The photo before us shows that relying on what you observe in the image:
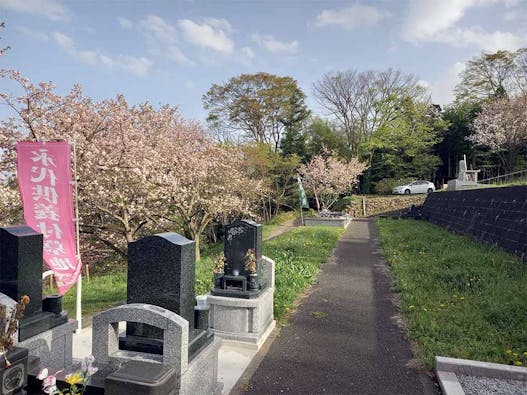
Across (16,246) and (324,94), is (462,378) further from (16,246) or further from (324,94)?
(324,94)

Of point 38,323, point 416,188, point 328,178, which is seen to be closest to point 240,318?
point 38,323

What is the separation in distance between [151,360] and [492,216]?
37.9 feet

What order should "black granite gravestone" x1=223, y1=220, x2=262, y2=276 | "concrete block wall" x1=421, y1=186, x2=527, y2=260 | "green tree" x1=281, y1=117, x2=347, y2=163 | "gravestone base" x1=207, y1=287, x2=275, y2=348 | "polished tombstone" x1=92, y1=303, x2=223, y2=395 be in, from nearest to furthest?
"polished tombstone" x1=92, y1=303, x2=223, y2=395 → "gravestone base" x1=207, y1=287, x2=275, y2=348 → "black granite gravestone" x1=223, y1=220, x2=262, y2=276 → "concrete block wall" x1=421, y1=186, x2=527, y2=260 → "green tree" x1=281, y1=117, x2=347, y2=163

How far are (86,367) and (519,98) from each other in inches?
1357

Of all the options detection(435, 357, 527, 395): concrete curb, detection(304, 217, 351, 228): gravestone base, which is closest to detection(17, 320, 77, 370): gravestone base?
detection(435, 357, 527, 395): concrete curb

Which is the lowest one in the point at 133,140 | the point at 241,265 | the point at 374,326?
the point at 374,326

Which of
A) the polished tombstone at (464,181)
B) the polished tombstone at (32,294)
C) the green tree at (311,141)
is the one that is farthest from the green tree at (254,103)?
the polished tombstone at (32,294)

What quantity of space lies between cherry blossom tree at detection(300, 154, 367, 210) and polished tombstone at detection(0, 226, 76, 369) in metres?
25.8

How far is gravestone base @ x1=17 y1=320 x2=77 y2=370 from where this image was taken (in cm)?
306

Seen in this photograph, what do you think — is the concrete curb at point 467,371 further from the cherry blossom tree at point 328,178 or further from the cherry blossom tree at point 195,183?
the cherry blossom tree at point 328,178

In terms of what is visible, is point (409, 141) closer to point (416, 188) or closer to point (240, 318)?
point (416, 188)

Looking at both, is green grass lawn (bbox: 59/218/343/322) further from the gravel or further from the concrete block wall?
the concrete block wall

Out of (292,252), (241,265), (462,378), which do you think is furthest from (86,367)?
(292,252)

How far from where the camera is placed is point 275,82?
3316 centimetres
